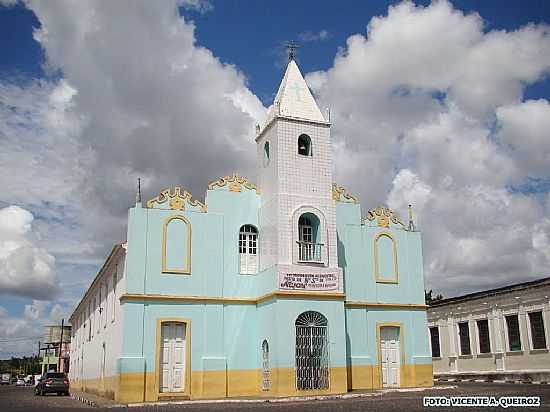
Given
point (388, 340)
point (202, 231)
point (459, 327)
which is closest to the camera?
point (202, 231)

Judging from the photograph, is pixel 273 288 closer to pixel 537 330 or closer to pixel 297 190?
pixel 297 190

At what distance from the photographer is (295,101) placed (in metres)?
25.8

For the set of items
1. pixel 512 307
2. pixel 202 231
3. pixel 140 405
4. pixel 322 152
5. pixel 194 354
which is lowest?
pixel 140 405

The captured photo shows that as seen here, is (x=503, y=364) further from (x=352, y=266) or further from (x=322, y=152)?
(x=322, y=152)

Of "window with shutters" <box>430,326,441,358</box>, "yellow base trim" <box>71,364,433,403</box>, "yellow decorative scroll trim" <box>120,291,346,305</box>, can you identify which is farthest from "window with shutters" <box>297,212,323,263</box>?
"window with shutters" <box>430,326,441,358</box>

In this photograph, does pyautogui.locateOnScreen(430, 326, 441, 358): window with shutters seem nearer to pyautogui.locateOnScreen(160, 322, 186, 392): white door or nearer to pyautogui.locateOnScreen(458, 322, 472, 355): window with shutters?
pyautogui.locateOnScreen(458, 322, 472, 355): window with shutters

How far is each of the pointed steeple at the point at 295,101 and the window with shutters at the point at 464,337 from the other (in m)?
18.2

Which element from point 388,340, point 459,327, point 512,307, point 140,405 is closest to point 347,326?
point 388,340

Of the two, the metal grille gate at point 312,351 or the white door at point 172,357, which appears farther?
the white door at point 172,357

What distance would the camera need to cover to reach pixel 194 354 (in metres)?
23.4

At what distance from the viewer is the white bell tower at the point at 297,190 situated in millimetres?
23688

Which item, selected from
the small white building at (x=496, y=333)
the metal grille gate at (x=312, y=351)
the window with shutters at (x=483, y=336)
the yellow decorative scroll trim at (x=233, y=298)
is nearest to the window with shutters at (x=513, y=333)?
the small white building at (x=496, y=333)

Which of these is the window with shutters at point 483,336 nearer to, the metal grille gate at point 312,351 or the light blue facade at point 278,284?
the light blue facade at point 278,284

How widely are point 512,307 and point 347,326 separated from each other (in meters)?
12.4
